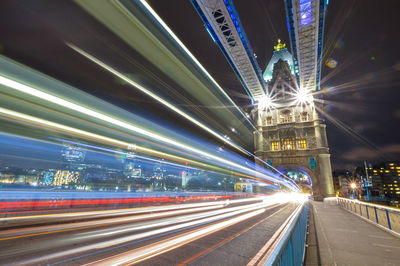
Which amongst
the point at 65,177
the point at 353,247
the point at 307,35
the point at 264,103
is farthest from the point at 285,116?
the point at 65,177

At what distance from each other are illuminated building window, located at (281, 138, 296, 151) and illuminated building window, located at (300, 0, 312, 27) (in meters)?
26.7

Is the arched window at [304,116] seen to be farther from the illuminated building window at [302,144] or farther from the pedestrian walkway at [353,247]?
the pedestrian walkway at [353,247]

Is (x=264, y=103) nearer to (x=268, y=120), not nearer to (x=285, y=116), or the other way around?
(x=268, y=120)

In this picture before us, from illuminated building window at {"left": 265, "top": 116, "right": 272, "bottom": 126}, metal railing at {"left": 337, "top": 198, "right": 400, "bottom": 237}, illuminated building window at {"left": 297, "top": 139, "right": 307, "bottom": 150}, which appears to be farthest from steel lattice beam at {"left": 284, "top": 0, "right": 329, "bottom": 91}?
metal railing at {"left": 337, "top": 198, "right": 400, "bottom": 237}

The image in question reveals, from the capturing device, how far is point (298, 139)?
157 ft

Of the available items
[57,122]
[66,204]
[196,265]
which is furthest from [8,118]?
[196,265]

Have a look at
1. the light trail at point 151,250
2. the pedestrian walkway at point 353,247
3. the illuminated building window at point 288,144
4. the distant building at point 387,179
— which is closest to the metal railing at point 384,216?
the pedestrian walkway at point 353,247

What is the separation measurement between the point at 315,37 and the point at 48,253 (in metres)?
46.4

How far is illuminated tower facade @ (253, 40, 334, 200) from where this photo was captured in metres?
43.8

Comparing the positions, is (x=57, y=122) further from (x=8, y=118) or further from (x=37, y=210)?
(x=37, y=210)

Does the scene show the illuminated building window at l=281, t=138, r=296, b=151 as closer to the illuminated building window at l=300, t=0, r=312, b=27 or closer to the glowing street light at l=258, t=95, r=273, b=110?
the glowing street light at l=258, t=95, r=273, b=110

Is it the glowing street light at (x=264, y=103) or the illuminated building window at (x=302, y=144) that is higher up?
the glowing street light at (x=264, y=103)

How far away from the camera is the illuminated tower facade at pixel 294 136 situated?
43.8m

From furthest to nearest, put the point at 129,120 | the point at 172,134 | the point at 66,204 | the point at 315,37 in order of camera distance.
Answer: the point at 315,37 < the point at 172,134 < the point at 66,204 < the point at 129,120
